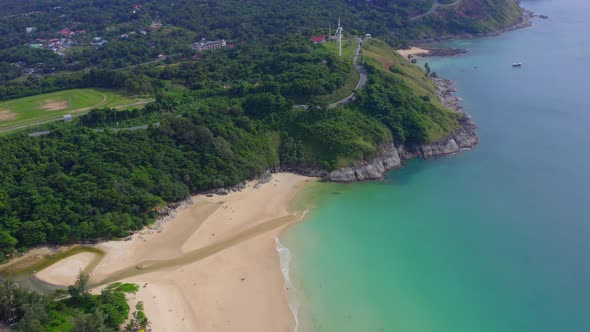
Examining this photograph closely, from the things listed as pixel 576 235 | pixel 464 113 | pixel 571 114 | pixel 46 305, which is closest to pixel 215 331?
pixel 46 305

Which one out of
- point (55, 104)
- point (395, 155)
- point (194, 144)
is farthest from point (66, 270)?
point (395, 155)

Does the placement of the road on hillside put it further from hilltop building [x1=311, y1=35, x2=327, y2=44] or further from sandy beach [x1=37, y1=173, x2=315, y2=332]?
sandy beach [x1=37, y1=173, x2=315, y2=332]

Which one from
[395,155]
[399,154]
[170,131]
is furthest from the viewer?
[399,154]

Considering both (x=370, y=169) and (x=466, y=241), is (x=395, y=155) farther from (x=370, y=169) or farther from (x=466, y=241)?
(x=466, y=241)

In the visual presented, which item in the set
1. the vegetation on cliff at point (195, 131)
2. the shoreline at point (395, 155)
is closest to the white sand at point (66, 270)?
the vegetation on cliff at point (195, 131)

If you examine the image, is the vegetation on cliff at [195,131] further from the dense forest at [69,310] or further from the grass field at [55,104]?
the dense forest at [69,310]
